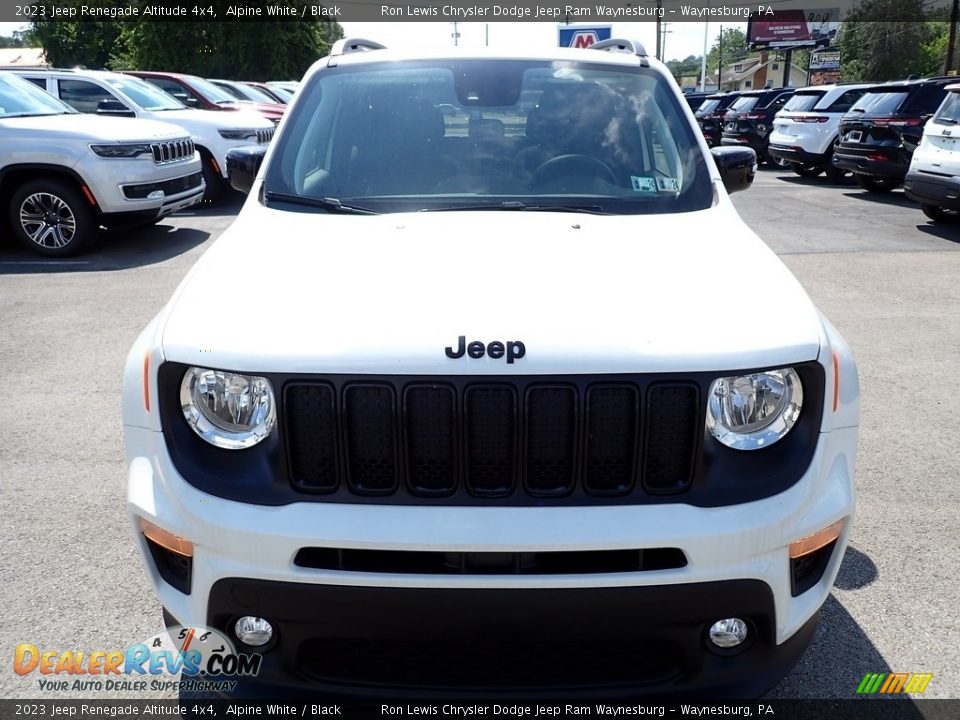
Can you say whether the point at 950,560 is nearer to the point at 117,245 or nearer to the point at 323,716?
the point at 323,716

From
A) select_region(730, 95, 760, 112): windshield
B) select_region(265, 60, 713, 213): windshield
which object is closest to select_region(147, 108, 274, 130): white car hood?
select_region(265, 60, 713, 213): windshield

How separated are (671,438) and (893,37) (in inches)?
2421

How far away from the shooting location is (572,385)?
6.61 ft

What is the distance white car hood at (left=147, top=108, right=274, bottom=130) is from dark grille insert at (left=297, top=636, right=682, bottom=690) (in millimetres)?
11451

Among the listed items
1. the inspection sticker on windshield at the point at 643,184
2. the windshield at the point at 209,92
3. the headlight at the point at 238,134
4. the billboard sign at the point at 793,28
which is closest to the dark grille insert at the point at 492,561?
the inspection sticker on windshield at the point at 643,184

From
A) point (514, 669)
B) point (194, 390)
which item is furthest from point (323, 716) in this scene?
point (194, 390)

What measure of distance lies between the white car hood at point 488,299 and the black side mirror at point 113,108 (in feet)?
33.9

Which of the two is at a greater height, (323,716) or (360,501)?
(360,501)

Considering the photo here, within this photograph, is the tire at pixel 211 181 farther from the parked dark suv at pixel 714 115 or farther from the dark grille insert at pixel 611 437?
the parked dark suv at pixel 714 115

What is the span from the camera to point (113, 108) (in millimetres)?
11984

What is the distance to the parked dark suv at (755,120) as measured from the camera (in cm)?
2017

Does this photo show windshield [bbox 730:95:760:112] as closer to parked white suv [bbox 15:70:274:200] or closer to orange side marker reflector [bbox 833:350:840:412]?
parked white suv [bbox 15:70:274:200]

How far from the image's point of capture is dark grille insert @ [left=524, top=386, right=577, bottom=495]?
2.03 m

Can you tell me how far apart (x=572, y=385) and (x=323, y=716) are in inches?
47.0
